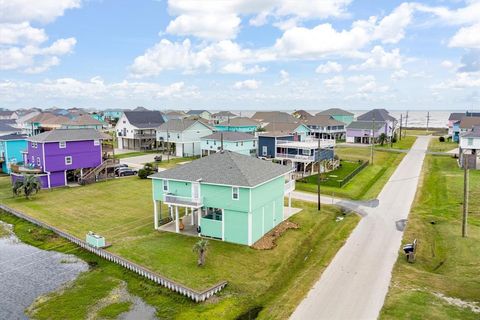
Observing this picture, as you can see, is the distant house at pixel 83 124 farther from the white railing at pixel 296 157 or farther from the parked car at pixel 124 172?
the white railing at pixel 296 157

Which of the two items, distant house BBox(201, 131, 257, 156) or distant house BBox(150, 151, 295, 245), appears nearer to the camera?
distant house BBox(150, 151, 295, 245)

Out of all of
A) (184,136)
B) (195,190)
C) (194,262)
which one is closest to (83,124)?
(184,136)

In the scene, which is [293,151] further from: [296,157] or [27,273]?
[27,273]

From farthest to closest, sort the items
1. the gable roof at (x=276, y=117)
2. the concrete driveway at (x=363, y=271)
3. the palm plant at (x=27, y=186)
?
1. the gable roof at (x=276, y=117)
2. the palm plant at (x=27, y=186)
3. the concrete driveway at (x=363, y=271)

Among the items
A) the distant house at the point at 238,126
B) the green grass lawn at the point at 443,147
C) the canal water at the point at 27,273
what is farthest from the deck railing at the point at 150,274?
the green grass lawn at the point at 443,147

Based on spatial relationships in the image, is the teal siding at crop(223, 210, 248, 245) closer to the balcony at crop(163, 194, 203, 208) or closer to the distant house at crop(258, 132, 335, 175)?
the balcony at crop(163, 194, 203, 208)

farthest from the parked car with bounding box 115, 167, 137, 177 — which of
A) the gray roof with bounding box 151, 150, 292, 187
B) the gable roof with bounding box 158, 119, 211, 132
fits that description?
the gray roof with bounding box 151, 150, 292, 187
